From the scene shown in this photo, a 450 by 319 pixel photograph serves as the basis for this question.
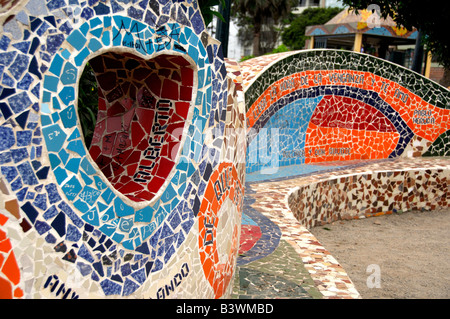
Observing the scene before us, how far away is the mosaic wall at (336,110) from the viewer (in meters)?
8.15

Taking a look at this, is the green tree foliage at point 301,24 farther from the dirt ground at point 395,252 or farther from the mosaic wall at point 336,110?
the dirt ground at point 395,252

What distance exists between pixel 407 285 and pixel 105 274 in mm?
4195

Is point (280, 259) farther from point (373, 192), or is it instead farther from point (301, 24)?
point (301, 24)

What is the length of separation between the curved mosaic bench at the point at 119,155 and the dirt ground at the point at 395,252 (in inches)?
110

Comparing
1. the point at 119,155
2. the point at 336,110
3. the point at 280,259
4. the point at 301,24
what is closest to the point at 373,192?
the point at 336,110

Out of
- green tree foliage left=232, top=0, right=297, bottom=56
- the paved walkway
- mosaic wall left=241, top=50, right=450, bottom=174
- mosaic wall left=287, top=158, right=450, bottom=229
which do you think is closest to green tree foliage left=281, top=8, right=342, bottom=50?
green tree foliage left=232, top=0, right=297, bottom=56

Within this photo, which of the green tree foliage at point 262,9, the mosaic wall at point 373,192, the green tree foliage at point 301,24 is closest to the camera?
the mosaic wall at point 373,192

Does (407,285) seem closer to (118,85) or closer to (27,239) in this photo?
(118,85)

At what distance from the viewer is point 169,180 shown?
7.51 ft

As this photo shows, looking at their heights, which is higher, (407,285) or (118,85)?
(118,85)

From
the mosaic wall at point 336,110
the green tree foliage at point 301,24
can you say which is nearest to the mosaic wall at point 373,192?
the mosaic wall at point 336,110

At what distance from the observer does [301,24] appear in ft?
122

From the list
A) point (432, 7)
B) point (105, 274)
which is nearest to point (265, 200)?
point (432, 7)

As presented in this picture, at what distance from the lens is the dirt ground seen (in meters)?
5.27
